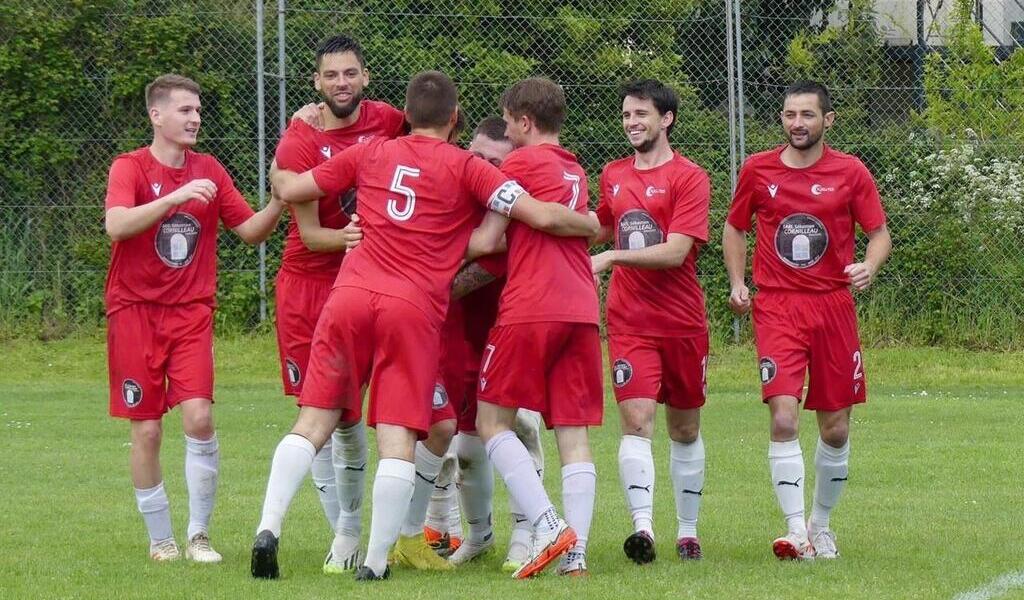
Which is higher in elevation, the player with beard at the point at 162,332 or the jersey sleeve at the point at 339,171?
the jersey sleeve at the point at 339,171

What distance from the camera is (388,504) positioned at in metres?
6.45

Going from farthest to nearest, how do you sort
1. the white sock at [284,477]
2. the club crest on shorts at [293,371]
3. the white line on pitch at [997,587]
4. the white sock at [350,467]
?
the club crest on shorts at [293,371]
the white sock at [350,467]
the white sock at [284,477]
the white line on pitch at [997,587]

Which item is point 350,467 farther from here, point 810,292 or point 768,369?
point 810,292

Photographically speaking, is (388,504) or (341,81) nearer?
(388,504)

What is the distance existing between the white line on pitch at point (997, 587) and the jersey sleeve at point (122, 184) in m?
4.16

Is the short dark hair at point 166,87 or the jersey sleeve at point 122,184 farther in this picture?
the short dark hair at point 166,87

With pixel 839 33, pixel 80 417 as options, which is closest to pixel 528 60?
pixel 839 33

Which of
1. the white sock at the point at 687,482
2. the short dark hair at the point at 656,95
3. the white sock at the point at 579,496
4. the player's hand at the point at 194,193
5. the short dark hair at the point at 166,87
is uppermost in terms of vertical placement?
the short dark hair at the point at 656,95

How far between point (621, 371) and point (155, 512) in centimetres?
234

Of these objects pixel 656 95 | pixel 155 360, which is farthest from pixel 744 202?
pixel 155 360

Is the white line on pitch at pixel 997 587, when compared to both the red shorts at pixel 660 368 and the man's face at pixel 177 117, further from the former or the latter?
the man's face at pixel 177 117

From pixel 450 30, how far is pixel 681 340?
33.3 feet

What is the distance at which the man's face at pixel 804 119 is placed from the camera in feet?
25.3

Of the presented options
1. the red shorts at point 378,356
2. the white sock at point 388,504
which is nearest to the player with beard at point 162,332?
the red shorts at point 378,356
